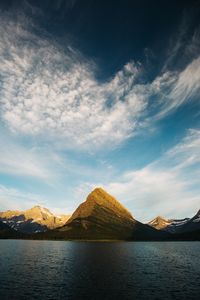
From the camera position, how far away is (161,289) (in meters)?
69.1

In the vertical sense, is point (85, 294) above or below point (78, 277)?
below

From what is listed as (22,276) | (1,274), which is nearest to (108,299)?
(22,276)

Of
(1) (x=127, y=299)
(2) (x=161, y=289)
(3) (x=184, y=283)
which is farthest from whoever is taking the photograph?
(3) (x=184, y=283)

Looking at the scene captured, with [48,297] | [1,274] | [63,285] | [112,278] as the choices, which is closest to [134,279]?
[112,278]

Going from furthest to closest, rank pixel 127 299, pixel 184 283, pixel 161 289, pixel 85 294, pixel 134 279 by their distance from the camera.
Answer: pixel 134 279 → pixel 184 283 → pixel 161 289 → pixel 85 294 → pixel 127 299

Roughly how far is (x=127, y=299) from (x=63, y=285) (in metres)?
20.8

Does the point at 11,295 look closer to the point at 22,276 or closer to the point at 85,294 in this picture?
the point at 85,294

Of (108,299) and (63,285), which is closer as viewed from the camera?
(108,299)

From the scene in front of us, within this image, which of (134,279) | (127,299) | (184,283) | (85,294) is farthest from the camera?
(134,279)

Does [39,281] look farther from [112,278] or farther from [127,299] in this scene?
[127,299]

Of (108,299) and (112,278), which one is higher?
(112,278)

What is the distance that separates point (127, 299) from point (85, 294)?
10021 mm

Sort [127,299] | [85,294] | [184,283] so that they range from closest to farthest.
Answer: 1. [127,299]
2. [85,294]
3. [184,283]

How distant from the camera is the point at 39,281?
77.4 meters
